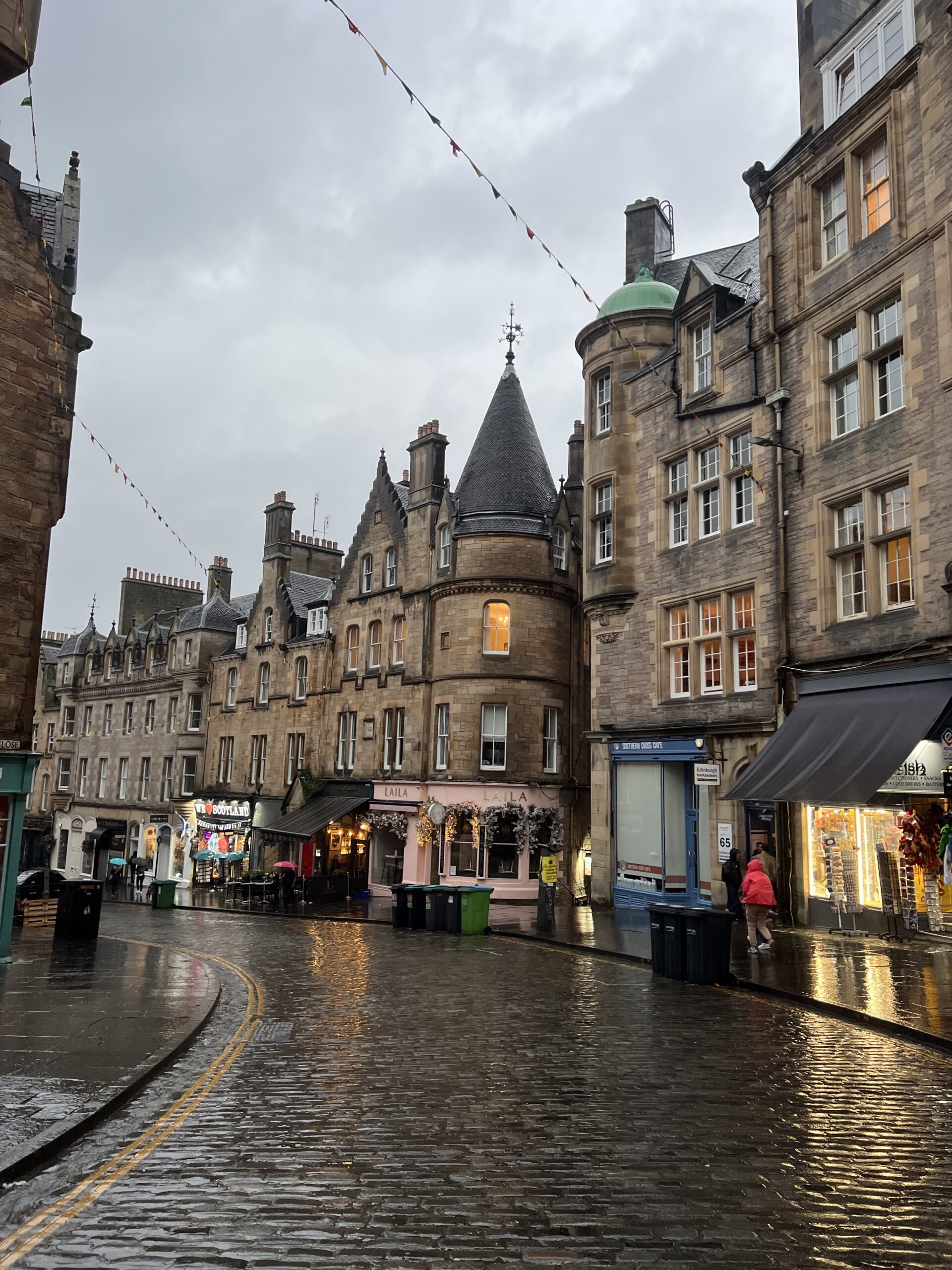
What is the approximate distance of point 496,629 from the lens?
31406 mm

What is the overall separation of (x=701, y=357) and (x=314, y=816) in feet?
66.7

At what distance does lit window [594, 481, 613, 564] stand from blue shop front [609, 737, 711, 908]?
5121 mm

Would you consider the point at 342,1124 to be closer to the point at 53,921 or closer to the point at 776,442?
the point at 776,442

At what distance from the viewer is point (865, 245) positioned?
18.8 m

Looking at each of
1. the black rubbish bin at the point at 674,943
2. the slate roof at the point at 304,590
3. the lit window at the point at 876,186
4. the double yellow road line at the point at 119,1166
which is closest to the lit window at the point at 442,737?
the slate roof at the point at 304,590

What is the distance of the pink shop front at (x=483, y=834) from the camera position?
2995cm

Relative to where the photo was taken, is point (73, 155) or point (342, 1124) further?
point (73, 155)

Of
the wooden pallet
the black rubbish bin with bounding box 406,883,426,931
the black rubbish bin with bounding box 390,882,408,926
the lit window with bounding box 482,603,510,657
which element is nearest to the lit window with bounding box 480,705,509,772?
the lit window with bounding box 482,603,510,657

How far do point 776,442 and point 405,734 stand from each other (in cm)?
1692

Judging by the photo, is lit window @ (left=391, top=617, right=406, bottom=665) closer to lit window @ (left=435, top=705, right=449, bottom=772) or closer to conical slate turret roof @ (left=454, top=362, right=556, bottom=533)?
lit window @ (left=435, top=705, right=449, bottom=772)

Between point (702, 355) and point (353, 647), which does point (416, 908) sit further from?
point (353, 647)

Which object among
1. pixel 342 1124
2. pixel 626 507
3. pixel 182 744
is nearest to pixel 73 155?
pixel 626 507

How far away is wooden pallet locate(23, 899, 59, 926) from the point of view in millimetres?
23047

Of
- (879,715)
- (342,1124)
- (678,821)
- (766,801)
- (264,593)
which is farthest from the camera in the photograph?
(264,593)
